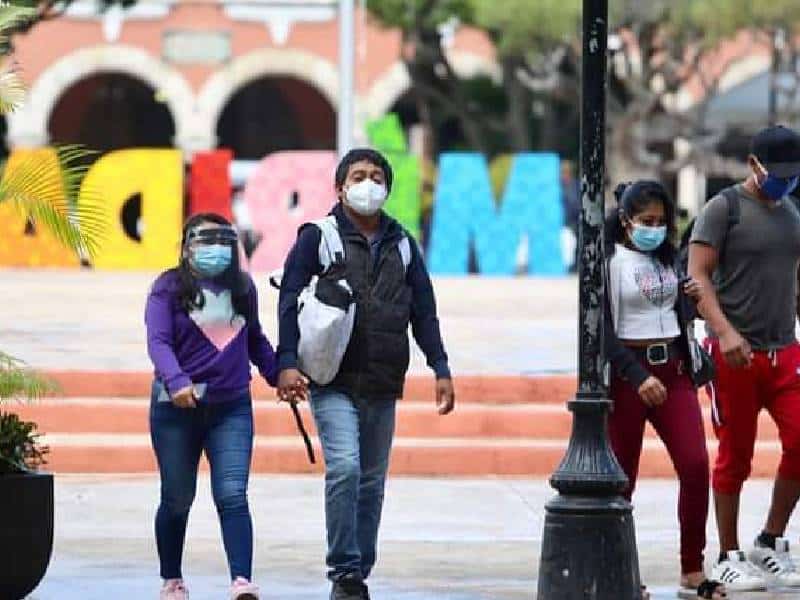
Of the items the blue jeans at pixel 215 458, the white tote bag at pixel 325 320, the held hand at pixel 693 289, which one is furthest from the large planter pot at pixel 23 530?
the held hand at pixel 693 289

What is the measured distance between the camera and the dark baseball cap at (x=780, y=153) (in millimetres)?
9227

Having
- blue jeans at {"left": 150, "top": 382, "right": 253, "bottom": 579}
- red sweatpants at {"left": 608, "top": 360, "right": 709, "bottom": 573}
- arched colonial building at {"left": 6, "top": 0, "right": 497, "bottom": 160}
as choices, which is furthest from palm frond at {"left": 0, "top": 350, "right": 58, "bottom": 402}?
arched colonial building at {"left": 6, "top": 0, "right": 497, "bottom": 160}

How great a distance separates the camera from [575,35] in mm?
42594

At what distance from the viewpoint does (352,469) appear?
8.42m

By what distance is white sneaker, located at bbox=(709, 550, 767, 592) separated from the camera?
374 inches

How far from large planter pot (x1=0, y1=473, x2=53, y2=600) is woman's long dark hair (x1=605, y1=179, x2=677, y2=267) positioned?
2.56 m

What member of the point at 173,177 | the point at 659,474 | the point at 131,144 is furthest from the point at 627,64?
the point at 659,474

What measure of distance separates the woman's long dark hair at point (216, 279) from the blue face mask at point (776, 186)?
2.29 m

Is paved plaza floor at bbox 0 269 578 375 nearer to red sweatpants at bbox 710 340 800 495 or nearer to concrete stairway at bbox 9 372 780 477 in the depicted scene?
concrete stairway at bbox 9 372 780 477

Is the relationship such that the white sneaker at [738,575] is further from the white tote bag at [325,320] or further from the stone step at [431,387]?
the stone step at [431,387]

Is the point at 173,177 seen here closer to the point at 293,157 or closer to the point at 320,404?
the point at 293,157

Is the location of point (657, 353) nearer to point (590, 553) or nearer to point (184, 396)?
point (590, 553)

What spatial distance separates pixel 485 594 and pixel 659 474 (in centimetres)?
426

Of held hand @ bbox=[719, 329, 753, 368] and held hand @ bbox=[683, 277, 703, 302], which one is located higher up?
held hand @ bbox=[683, 277, 703, 302]
